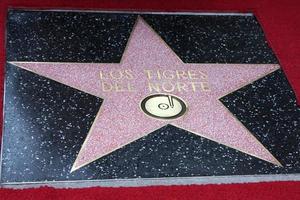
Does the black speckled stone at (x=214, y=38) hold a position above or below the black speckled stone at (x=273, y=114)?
above

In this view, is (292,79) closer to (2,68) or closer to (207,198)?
(207,198)

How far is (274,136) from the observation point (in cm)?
169

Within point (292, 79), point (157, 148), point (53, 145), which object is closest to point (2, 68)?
point (53, 145)

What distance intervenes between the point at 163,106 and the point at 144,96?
74 millimetres

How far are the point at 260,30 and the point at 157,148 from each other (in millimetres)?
809

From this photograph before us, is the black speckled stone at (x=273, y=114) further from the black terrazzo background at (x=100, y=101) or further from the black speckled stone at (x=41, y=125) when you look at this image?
the black speckled stone at (x=41, y=125)

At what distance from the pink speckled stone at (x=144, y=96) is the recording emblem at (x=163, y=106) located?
2cm

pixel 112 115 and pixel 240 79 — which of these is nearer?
pixel 112 115

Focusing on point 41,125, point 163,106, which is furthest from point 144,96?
point 41,125

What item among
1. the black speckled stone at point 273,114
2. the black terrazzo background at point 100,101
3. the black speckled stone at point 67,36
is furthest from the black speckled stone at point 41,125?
the black speckled stone at point 273,114

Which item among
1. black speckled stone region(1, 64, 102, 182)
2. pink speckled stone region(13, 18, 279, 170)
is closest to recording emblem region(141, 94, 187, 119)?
pink speckled stone region(13, 18, 279, 170)

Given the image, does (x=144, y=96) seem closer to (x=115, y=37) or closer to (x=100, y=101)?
(x=100, y=101)

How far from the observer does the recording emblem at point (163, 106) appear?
5.60ft

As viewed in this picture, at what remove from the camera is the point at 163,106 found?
173 centimetres
